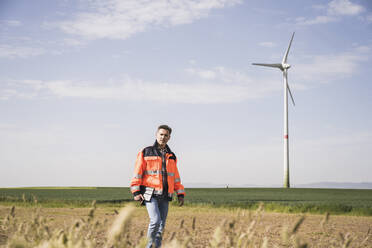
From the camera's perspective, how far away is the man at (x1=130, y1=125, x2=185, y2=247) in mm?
7594

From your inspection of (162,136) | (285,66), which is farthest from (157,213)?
(285,66)

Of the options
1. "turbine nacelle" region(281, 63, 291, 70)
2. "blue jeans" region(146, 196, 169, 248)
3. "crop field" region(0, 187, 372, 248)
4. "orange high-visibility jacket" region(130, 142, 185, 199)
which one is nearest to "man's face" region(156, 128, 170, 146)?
"orange high-visibility jacket" region(130, 142, 185, 199)

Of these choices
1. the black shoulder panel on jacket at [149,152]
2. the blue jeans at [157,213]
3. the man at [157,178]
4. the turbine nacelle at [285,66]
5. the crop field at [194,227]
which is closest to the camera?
the crop field at [194,227]

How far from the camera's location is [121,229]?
9.39 ft

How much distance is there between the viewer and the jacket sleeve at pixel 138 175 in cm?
761

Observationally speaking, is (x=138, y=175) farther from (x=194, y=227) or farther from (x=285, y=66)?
(x=285, y=66)

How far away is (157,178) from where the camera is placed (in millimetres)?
7762

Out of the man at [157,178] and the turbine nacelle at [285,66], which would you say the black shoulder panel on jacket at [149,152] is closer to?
the man at [157,178]

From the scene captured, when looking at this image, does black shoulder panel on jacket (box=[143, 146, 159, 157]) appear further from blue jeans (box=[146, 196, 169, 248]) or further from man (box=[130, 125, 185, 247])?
blue jeans (box=[146, 196, 169, 248])

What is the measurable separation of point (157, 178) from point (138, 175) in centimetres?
34

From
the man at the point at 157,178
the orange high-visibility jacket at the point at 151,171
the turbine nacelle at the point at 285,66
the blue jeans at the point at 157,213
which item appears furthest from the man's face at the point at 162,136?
the turbine nacelle at the point at 285,66

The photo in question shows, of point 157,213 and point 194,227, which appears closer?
point 194,227

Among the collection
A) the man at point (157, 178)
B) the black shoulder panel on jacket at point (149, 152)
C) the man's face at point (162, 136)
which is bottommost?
the man at point (157, 178)

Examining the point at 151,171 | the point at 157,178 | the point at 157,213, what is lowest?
the point at 157,213
